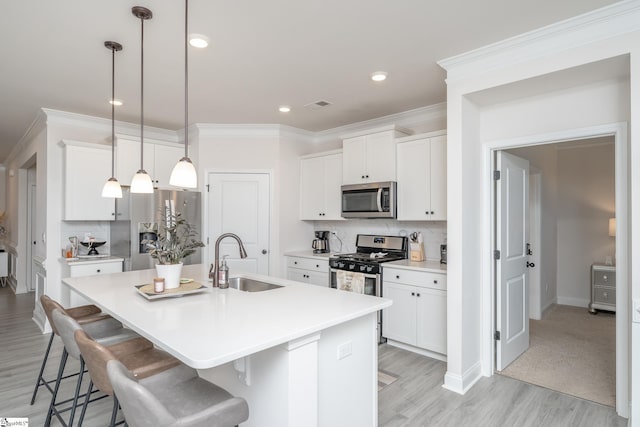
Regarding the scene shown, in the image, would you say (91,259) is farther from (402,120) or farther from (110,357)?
(402,120)

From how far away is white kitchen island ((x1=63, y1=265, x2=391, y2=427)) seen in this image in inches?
63.1

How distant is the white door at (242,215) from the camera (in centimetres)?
498

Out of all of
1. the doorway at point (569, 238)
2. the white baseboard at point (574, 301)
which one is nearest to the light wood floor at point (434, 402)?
the doorway at point (569, 238)

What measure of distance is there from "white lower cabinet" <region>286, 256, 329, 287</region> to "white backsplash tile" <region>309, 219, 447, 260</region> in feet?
2.20

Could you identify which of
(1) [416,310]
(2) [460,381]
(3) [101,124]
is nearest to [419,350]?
(1) [416,310]

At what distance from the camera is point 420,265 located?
3.82 metres

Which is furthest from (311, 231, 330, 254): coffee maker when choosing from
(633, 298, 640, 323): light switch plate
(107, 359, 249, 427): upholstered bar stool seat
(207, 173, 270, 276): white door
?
(633, 298, 640, 323): light switch plate

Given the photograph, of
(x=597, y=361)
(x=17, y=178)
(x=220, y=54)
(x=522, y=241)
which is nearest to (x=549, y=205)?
(x=522, y=241)

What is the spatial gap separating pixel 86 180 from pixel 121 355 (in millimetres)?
3078

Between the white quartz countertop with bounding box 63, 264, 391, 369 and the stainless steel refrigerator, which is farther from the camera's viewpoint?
the stainless steel refrigerator

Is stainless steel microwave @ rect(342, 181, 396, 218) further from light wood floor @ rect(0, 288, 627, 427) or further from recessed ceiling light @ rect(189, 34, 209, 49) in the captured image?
recessed ceiling light @ rect(189, 34, 209, 49)

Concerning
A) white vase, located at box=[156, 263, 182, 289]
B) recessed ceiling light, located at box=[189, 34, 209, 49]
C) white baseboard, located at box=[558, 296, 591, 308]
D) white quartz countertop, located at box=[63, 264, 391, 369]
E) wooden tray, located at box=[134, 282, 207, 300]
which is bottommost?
white baseboard, located at box=[558, 296, 591, 308]

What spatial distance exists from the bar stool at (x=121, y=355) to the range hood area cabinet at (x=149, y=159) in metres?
2.79

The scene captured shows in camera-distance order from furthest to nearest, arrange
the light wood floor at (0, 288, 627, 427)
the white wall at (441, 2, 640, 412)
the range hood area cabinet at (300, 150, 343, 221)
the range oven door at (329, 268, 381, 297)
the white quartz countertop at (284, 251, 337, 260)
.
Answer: the range hood area cabinet at (300, 150, 343, 221)
the white quartz countertop at (284, 251, 337, 260)
the range oven door at (329, 268, 381, 297)
the light wood floor at (0, 288, 627, 427)
the white wall at (441, 2, 640, 412)
